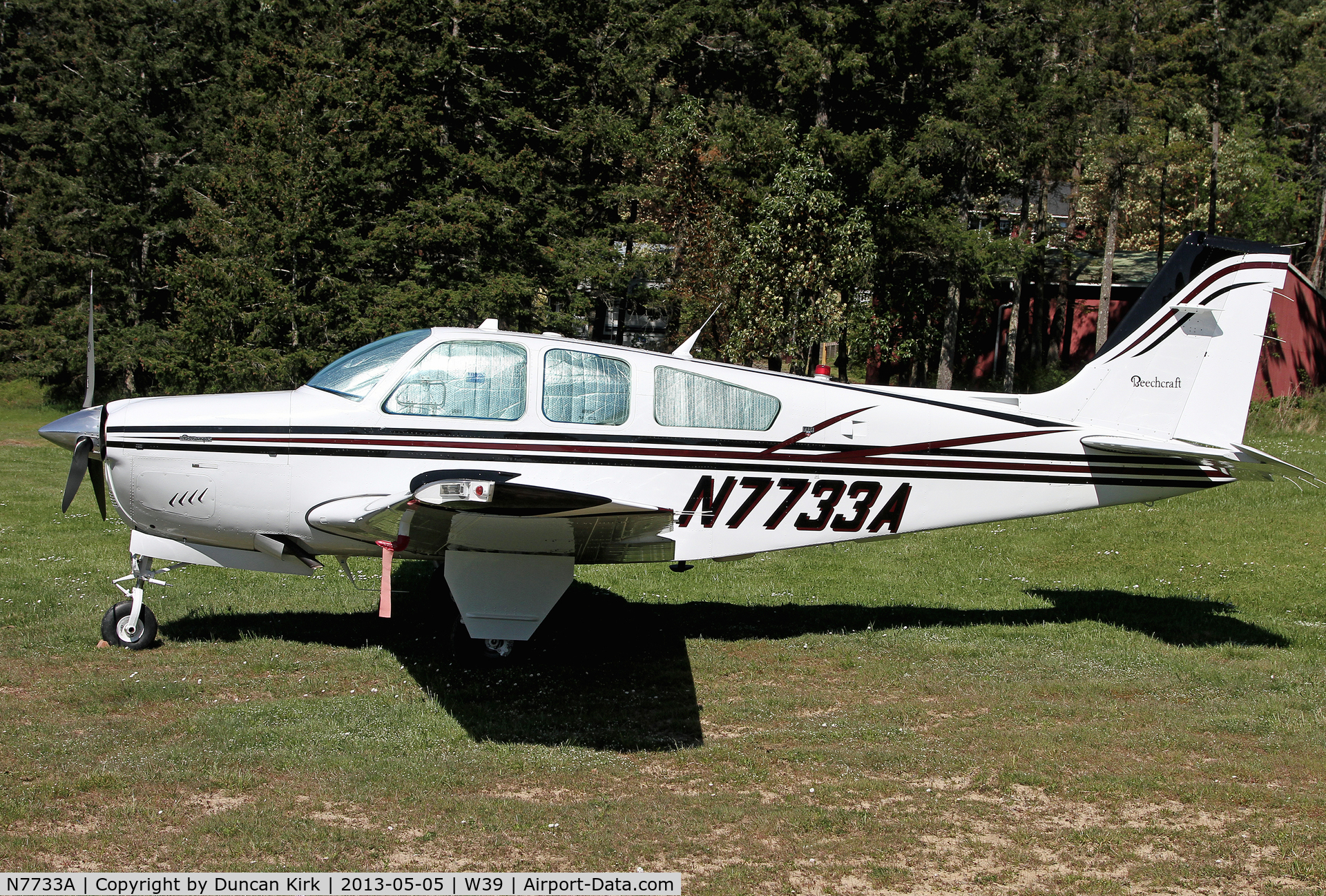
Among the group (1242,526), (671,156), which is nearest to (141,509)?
(1242,526)

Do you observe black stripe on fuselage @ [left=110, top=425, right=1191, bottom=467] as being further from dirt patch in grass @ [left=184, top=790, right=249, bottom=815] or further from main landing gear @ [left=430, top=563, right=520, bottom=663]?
dirt patch in grass @ [left=184, top=790, right=249, bottom=815]

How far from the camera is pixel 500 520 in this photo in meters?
6.75

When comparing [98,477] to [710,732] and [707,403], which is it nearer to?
[707,403]

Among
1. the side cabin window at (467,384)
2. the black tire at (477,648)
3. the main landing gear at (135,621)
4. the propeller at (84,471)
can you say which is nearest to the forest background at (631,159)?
the side cabin window at (467,384)

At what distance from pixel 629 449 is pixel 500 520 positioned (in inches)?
66.0

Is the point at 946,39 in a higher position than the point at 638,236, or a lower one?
higher

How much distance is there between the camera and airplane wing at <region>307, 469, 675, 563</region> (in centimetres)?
613

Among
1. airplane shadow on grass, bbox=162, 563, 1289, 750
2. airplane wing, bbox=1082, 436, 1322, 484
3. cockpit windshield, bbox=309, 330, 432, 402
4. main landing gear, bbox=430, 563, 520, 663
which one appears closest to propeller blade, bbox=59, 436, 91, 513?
airplane shadow on grass, bbox=162, 563, 1289, 750

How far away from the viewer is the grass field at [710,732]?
5.21 metres

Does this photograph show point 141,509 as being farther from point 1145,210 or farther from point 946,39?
point 1145,210

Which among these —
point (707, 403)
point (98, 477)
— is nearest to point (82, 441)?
point (98, 477)

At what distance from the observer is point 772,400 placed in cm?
842

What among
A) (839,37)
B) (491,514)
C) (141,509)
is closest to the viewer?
(491,514)

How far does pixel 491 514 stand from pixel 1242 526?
11711mm
